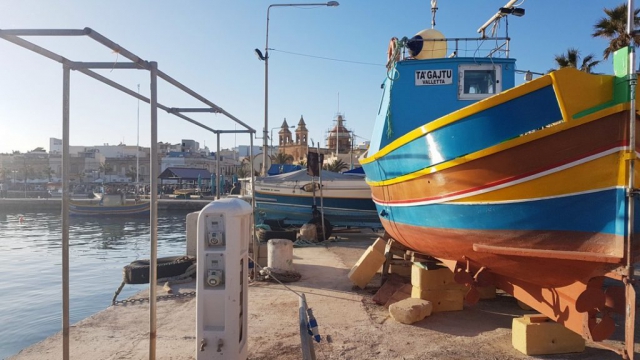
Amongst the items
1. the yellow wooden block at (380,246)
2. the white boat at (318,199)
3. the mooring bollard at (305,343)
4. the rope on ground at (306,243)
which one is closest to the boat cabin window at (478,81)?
the yellow wooden block at (380,246)

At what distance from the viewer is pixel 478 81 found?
7.20 meters

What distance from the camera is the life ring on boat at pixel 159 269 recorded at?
771cm

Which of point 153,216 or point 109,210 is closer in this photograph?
point 153,216

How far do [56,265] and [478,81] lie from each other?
15.5 metres

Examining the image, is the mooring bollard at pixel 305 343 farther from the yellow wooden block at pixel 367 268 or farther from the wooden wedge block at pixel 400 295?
the yellow wooden block at pixel 367 268

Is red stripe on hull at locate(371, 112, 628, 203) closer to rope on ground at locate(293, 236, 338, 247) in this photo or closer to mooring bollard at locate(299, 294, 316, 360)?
mooring bollard at locate(299, 294, 316, 360)

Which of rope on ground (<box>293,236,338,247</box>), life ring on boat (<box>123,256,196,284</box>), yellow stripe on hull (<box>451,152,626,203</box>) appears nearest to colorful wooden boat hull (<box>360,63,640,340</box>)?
→ yellow stripe on hull (<box>451,152,626,203</box>)

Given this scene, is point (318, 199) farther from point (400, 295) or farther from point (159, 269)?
point (400, 295)

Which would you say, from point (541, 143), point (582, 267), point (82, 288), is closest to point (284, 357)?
point (582, 267)

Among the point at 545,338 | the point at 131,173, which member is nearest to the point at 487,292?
the point at 545,338

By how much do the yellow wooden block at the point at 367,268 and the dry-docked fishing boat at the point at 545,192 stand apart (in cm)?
198

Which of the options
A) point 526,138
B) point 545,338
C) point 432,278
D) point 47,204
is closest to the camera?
point 526,138

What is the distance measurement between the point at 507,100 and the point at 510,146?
1.44ft

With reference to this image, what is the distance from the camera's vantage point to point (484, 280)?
512 centimetres
